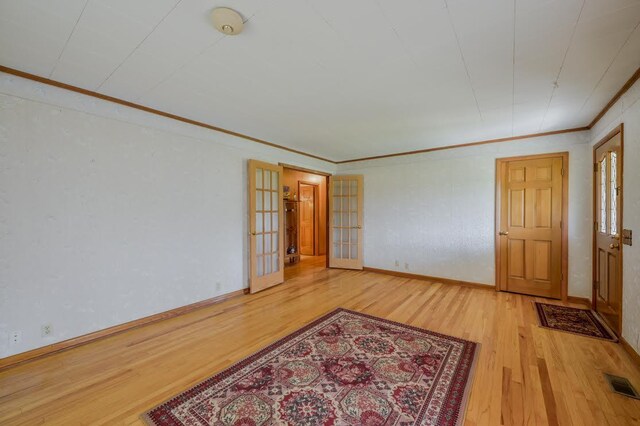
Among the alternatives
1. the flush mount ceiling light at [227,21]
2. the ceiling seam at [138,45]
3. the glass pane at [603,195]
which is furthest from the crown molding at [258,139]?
the flush mount ceiling light at [227,21]

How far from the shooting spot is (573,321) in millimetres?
3051

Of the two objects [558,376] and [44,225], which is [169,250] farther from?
[558,376]

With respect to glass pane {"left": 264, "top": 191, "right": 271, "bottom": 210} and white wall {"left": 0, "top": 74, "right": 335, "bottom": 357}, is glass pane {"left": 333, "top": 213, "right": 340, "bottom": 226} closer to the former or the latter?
glass pane {"left": 264, "top": 191, "right": 271, "bottom": 210}

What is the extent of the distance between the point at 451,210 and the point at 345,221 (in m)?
2.19

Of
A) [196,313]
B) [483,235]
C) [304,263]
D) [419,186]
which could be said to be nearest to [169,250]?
[196,313]

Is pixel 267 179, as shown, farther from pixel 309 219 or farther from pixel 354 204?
pixel 309 219

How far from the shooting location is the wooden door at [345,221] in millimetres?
5695

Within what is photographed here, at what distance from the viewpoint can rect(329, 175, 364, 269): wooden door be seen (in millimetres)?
5695

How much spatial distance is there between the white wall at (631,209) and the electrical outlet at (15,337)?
519cm

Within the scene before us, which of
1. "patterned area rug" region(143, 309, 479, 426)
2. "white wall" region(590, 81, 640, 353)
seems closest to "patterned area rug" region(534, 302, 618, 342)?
"white wall" region(590, 81, 640, 353)

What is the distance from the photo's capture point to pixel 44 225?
235 cm

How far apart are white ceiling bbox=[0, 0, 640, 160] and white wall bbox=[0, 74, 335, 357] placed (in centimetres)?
34

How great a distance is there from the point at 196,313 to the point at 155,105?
99.3 inches

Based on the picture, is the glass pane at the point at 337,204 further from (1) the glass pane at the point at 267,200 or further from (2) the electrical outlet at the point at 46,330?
(2) the electrical outlet at the point at 46,330
